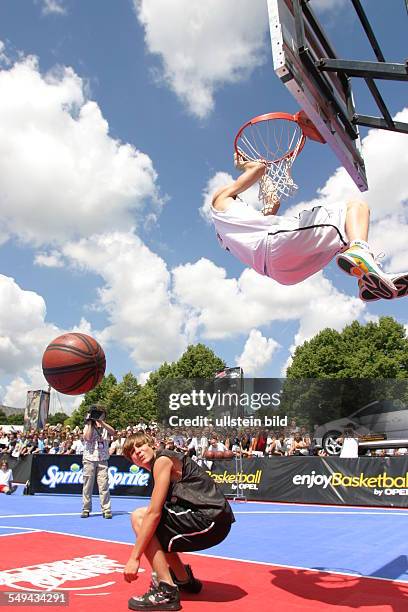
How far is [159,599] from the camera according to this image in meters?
4.24

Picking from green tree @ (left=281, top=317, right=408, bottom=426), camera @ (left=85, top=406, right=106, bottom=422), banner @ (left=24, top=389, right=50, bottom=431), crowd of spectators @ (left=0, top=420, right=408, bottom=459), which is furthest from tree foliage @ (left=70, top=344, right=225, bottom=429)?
camera @ (left=85, top=406, right=106, bottom=422)

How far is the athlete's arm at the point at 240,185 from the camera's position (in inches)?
182

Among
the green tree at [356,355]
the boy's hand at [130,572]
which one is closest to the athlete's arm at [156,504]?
the boy's hand at [130,572]

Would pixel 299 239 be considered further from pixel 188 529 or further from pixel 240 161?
pixel 188 529

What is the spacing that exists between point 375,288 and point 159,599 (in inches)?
116

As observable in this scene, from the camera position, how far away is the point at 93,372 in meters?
7.16

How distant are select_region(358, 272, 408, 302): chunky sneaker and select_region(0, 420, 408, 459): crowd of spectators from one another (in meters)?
10.2

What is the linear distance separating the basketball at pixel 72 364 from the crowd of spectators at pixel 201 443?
7.24m

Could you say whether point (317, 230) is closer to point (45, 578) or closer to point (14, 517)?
point (45, 578)

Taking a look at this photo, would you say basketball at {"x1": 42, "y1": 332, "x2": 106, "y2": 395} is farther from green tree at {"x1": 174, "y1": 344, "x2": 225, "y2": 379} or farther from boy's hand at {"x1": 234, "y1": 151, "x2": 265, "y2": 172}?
green tree at {"x1": 174, "y1": 344, "x2": 225, "y2": 379}

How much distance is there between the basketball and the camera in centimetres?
698

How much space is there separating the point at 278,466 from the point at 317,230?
1001 cm

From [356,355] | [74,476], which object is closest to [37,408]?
[74,476]

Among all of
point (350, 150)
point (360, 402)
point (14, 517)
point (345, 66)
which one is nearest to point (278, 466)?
point (14, 517)
